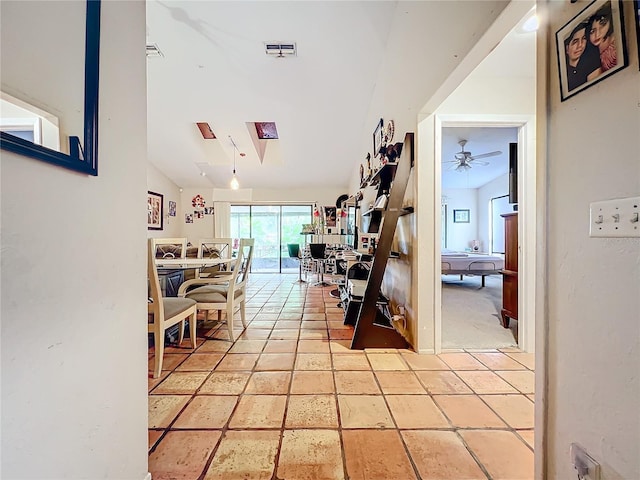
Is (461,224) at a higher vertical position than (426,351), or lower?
higher

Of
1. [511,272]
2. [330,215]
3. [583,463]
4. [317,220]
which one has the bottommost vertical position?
[583,463]

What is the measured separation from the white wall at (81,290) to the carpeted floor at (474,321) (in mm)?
2484

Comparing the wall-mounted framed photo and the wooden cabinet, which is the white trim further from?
the wall-mounted framed photo

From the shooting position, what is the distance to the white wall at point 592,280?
76 centimetres

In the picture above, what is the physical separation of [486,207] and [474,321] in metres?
6.24

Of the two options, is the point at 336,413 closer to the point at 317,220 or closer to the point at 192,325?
the point at 192,325

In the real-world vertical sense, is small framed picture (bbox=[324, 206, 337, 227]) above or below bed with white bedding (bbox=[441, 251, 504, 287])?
above

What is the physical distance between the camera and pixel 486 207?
839cm

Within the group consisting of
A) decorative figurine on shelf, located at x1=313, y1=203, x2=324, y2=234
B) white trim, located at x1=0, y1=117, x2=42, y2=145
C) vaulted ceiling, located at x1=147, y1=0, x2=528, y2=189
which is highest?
vaulted ceiling, located at x1=147, y1=0, x2=528, y2=189

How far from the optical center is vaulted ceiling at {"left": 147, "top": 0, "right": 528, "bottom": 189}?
92.8 inches

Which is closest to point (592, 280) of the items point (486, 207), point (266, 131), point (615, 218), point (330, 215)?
point (615, 218)

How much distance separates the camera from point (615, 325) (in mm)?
798

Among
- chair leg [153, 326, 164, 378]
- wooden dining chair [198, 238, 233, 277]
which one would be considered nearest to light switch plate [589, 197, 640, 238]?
chair leg [153, 326, 164, 378]

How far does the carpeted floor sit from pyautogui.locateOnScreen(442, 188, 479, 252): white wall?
147 inches
